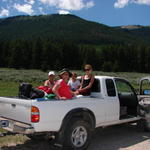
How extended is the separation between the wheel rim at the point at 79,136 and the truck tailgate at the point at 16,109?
1112 millimetres

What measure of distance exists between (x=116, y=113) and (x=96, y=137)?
1.06 metres

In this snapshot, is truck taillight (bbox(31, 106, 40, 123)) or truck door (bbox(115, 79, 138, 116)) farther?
truck door (bbox(115, 79, 138, 116))

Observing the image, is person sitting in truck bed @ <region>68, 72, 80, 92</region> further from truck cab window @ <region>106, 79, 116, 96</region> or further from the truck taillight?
the truck taillight

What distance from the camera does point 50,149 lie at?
641 centimetres

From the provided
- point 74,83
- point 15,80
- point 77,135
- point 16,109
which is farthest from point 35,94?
point 15,80

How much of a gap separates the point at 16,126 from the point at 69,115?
116 centimetres

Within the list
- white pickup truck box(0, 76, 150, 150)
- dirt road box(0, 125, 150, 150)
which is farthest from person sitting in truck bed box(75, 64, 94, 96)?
dirt road box(0, 125, 150, 150)

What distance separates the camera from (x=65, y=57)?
355 ft

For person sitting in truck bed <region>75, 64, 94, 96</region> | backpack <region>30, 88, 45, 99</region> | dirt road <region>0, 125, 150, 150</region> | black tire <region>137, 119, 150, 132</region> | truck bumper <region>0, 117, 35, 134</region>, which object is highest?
person sitting in truck bed <region>75, 64, 94, 96</region>

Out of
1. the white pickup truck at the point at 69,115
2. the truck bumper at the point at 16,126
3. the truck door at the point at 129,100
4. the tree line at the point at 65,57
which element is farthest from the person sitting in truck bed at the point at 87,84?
the tree line at the point at 65,57

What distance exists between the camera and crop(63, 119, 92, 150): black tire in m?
5.89

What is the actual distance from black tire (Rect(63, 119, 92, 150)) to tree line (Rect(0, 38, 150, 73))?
9328cm

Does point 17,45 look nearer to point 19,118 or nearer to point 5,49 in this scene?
point 5,49

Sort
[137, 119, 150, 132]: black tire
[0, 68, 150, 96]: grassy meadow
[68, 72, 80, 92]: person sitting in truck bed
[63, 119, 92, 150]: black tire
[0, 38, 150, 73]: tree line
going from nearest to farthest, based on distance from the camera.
A: [63, 119, 92, 150]: black tire
[68, 72, 80, 92]: person sitting in truck bed
[137, 119, 150, 132]: black tire
[0, 68, 150, 96]: grassy meadow
[0, 38, 150, 73]: tree line
